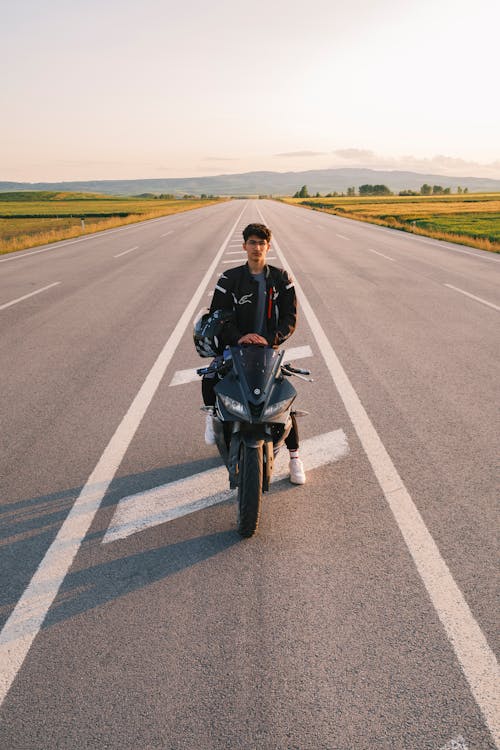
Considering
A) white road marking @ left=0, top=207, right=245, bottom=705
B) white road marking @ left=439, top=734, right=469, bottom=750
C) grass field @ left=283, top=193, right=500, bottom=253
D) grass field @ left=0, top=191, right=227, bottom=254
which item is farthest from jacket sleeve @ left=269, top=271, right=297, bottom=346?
grass field @ left=0, top=191, right=227, bottom=254

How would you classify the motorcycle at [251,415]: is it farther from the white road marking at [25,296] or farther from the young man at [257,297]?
the white road marking at [25,296]

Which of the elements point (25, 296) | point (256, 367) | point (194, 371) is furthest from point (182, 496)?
point (25, 296)

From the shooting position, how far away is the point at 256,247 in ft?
12.7

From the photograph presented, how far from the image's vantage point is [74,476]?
430cm

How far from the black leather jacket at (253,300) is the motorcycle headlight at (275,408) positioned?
2.04 feet

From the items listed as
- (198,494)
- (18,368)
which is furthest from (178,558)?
(18,368)

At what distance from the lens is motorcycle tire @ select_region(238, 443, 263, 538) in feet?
11.0

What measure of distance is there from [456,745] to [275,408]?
1959 millimetres

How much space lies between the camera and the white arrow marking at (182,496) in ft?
12.0

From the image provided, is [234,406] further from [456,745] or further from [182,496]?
[456,745]

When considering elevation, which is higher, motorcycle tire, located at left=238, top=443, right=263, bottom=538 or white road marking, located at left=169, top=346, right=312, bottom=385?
motorcycle tire, located at left=238, top=443, right=263, bottom=538

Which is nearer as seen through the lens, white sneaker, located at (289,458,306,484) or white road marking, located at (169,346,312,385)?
white sneaker, located at (289,458,306,484)

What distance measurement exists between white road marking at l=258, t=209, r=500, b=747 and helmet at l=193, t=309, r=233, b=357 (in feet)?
5.51

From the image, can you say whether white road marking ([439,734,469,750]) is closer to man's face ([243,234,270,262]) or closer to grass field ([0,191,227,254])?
man's face ([243,234,270,262])
